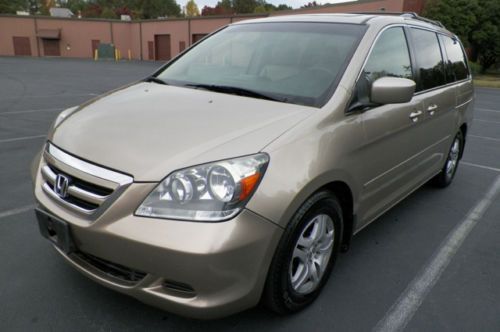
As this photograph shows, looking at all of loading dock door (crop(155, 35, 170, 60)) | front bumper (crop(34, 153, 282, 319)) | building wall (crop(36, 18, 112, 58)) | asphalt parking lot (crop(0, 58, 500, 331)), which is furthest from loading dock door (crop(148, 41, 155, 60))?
front bumper (crop(34, 153, 282, 319))

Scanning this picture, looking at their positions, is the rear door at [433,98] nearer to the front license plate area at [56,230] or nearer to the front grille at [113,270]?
the front grille at [113,270]

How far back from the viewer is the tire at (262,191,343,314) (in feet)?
6.98

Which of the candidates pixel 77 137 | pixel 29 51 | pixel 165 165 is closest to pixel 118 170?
pixel 165 165

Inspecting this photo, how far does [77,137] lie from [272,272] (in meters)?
1.32

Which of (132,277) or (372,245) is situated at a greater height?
(132,277)

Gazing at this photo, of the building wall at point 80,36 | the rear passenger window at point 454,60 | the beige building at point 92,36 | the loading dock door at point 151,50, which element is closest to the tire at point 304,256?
the rear passenger window at point 454,60

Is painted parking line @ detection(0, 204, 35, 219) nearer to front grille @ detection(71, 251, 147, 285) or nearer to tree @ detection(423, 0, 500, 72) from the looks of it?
front grille @ detection(71, 251, 147, 285)

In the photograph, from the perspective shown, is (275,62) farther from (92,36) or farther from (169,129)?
(92,36)

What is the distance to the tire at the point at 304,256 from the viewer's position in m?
2.13

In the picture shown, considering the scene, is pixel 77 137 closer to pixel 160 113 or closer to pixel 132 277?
pixel 160 113

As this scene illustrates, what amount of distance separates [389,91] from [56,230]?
2122 millimetres

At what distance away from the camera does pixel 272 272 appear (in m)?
2.10

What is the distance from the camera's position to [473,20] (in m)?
25.0

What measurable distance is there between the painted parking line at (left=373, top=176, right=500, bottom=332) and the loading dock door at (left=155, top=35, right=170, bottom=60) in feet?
134
